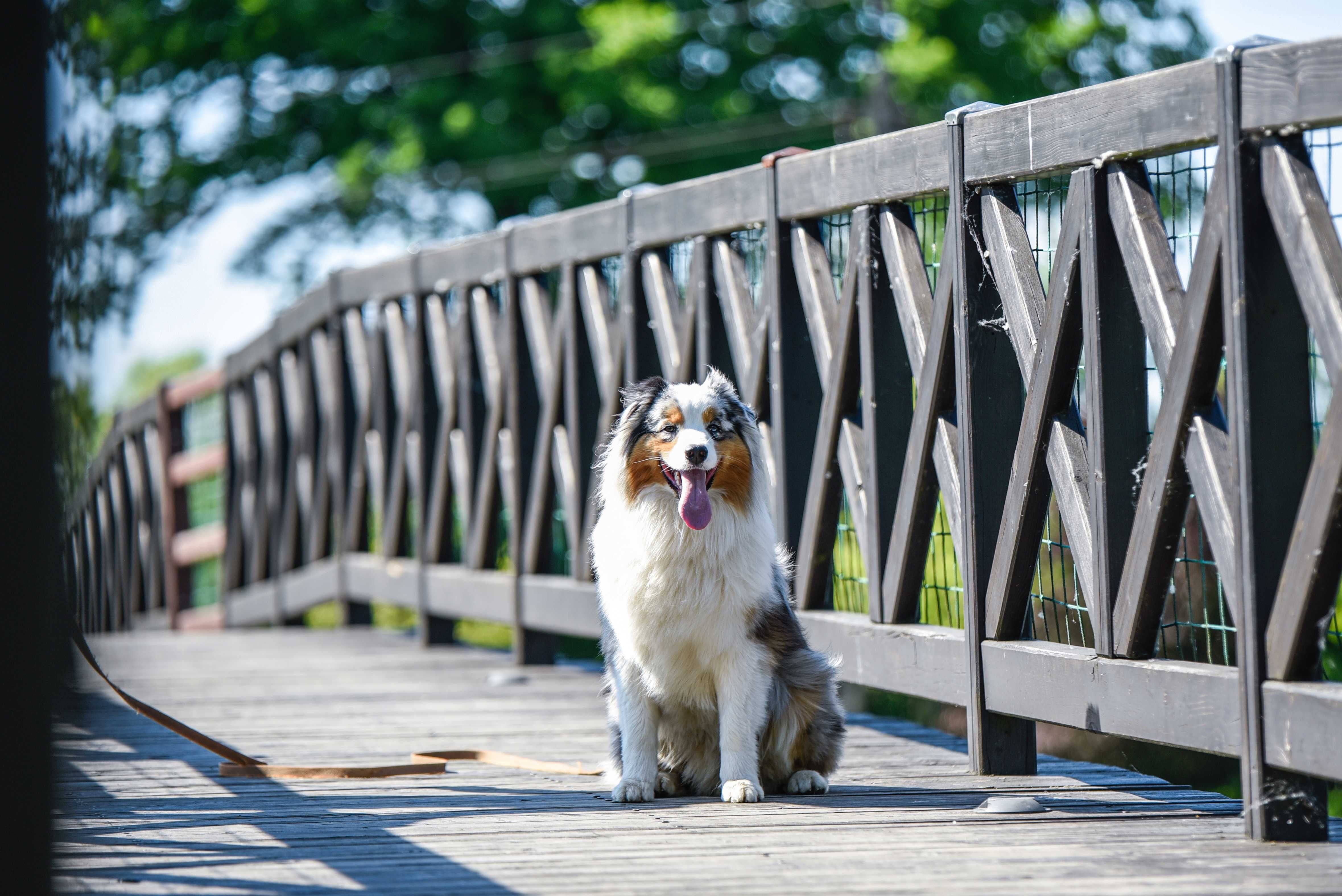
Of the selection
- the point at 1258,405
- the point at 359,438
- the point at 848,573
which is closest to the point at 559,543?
the point at 359,438

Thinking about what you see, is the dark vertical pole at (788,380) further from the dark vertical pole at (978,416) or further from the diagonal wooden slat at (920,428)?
the dark vertical pole at (978,416)

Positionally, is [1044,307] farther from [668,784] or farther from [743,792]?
[668,784]

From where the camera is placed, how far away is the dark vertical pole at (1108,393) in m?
3.89

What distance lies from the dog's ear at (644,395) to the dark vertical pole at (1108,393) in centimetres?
114

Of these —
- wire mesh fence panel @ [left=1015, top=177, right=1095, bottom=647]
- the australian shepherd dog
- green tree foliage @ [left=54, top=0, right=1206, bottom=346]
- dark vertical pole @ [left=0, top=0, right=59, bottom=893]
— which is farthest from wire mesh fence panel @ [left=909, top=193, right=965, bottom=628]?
green tree foliage @ [left=54, top=0, right=1206, bottom=346]

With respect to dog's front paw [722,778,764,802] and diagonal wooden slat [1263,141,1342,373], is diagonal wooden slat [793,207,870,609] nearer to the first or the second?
dog's front paw [722,778,764,802]

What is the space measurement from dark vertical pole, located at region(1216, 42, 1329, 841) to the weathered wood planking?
32 centimetres

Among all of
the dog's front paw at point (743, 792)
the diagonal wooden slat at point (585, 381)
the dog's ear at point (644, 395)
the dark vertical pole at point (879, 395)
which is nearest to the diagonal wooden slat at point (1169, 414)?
the dog's front paw at point (743, 792)

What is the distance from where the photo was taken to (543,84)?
62.3 feet

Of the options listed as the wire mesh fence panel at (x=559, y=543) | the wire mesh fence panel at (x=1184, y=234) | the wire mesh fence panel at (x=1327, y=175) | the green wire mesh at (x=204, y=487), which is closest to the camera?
the wire mesh fence panel at (x=1327, y=175)

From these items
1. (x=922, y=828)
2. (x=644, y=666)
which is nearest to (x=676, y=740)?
(x=644, y=666)

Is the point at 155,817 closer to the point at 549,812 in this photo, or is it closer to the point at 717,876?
the point at 549,812

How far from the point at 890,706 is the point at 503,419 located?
405 cm

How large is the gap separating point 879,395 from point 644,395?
3.21 ft
